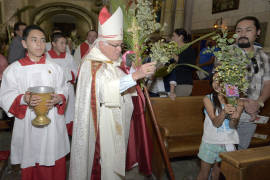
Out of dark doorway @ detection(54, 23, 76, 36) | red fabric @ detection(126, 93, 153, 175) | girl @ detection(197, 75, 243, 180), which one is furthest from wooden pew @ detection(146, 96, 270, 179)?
dark doorway @ detection(54, 23, 76, 36)

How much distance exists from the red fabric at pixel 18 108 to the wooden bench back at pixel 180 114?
1682mm

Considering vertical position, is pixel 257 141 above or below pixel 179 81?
below

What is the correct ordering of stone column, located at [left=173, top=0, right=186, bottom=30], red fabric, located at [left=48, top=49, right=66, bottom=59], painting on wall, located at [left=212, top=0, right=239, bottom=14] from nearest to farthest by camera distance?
1. red fabric, located at [left=48, top=49, right=66, bottom=59]
2. painting on wall, located at [left=212, top=0, right=239, bottom=14]
3. stone column, located at [left=173, top=0, right=186, bottom=30]

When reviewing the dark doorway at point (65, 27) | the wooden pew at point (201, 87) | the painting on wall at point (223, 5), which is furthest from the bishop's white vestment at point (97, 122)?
the dark doorway at point (65, 27)

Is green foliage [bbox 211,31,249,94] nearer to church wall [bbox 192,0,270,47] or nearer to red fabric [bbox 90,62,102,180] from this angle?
red fabric [bbox 90,62,102,180]

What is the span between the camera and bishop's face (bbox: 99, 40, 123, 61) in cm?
198

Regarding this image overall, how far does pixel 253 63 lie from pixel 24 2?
12.2 m

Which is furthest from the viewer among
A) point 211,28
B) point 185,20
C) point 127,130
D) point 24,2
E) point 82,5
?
point 82,5

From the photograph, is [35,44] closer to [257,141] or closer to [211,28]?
[257,141]

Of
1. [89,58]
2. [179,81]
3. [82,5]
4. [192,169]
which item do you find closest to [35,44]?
[89,58]

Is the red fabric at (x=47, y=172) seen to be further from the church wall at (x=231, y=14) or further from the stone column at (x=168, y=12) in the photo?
the stone column at (x=168, y=12)

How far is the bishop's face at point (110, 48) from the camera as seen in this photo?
1982 mm

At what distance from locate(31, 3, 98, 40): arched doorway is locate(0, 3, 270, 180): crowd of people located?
13529 mm

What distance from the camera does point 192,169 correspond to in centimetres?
311
